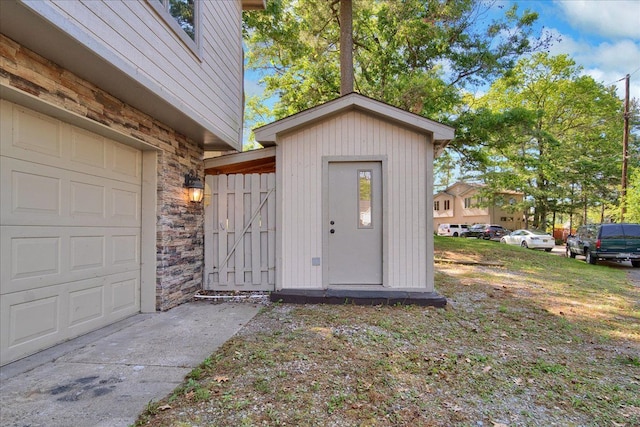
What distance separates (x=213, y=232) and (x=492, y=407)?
175 inches

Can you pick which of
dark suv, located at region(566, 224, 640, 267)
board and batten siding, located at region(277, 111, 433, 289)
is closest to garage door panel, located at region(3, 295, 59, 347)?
board and batten siding, located at region(277, 111, 433, 289)

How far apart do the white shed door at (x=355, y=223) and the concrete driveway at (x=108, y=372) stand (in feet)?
5.73

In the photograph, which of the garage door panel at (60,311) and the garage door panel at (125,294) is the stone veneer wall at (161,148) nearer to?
the garage door panel at (125,294)

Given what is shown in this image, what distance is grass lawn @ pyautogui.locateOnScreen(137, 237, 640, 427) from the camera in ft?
6.91

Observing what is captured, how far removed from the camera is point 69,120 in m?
3.17

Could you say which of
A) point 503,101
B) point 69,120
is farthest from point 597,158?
point 69,120

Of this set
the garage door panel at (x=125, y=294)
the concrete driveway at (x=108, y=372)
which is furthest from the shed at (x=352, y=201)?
the garage door panel at (x=125, y=294)

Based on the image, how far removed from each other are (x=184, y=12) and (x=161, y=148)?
1812 mm

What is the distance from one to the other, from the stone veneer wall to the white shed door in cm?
220

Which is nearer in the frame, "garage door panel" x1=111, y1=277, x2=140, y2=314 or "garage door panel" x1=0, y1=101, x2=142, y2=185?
"garage door panel" x1=0, y1=101, x2=142, y2=185

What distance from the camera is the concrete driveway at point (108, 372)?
6.68ft

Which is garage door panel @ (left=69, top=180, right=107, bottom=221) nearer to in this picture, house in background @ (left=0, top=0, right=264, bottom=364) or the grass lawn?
house in background @ (left=0, top=0, right=264, bottom=364)

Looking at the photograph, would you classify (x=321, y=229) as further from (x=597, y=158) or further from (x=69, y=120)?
(x=597, y=158)

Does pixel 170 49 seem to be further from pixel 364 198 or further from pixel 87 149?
pixel 364 198
